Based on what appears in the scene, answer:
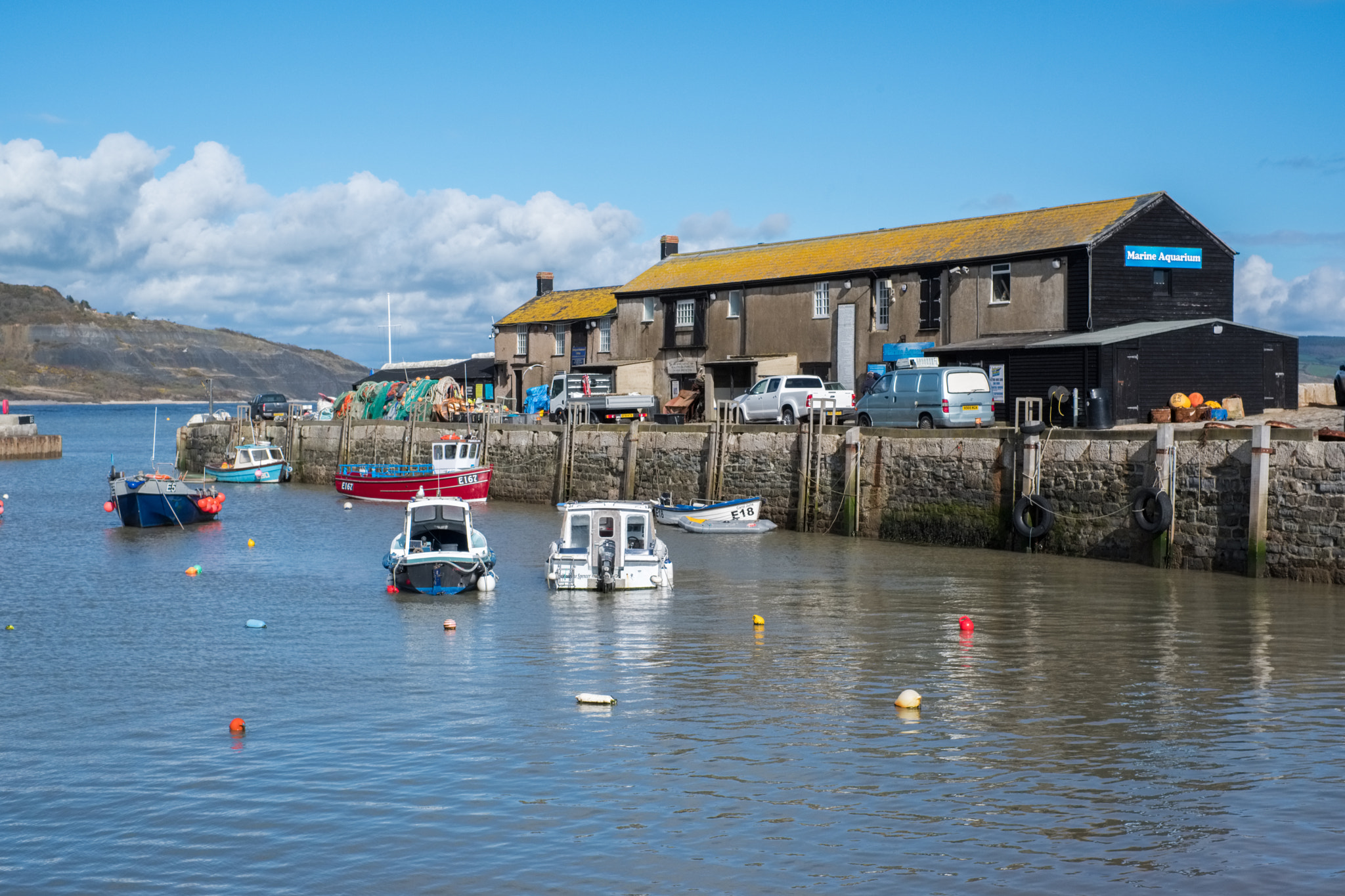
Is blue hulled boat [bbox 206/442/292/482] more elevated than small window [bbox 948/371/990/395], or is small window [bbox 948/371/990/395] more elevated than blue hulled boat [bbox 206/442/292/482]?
small window [bbox 948/371/990/395]

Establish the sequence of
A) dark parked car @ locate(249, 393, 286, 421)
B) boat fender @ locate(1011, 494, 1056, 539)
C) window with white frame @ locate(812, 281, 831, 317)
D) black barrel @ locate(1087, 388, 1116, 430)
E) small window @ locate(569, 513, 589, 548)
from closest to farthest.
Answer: small window @ locate(569, 513, 589, 548) → boat fender @ locate(1011, 494, 1056, 539) → black barrel @ locate(1087, 388, 1116, 430) → window with white frame @ locate(812, 281, 831, 317) → dark parked car @ locate(249, 393, 286, 421)

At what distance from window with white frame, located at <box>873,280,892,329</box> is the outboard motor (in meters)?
24.1

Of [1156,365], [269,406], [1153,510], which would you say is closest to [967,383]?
[1156,365]

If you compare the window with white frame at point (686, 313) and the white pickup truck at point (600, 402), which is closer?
the white pickup truck at point (600, 402)

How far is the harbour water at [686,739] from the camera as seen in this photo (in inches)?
436

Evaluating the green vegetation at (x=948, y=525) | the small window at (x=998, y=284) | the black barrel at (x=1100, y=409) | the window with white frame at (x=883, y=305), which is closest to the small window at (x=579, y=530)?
the green vegetation at (x=948, y=525)

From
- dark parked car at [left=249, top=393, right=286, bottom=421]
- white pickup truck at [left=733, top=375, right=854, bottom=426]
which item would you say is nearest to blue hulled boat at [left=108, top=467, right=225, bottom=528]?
white pickup truck at [left=733, top=375, right=854, bottom=426]

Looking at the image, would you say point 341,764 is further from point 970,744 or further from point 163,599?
point 163,599

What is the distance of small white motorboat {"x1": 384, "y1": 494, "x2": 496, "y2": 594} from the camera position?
2639 centimetres

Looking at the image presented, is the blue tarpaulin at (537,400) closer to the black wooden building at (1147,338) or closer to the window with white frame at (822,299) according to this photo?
Result: the window with white frame at (822,299)

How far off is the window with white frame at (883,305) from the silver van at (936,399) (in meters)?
10.4

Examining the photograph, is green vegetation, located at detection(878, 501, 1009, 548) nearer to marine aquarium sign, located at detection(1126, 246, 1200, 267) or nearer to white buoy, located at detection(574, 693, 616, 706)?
marine aquarium sign, located at detection(1126, 246, 1200, 267)

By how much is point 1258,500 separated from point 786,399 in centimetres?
1856

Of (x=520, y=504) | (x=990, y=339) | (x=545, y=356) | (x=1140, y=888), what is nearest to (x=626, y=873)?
(x=1140, y=888)
